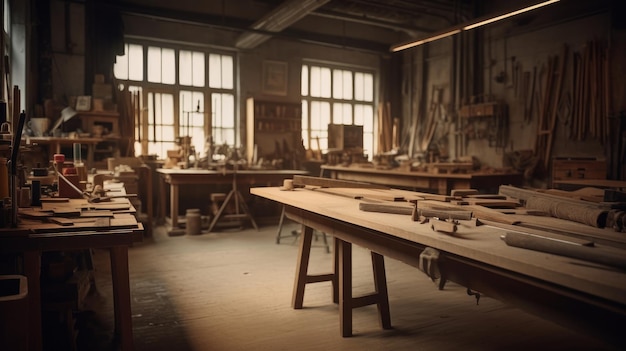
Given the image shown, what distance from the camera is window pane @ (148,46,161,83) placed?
8.48 metres

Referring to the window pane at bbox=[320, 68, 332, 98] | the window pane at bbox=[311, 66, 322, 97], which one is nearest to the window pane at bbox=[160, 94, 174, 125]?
the window pane at bbox=[311, 66, 322, 97]

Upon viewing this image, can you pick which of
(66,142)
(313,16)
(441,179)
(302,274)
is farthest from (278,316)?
(313,16)

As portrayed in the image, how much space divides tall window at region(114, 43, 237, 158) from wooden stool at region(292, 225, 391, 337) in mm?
4897

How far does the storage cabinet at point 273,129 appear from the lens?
905cm

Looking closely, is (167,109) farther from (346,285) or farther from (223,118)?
(346,285)

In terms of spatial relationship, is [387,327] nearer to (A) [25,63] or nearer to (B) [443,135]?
(A) [25,63]

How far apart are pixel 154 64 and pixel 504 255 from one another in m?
8.23

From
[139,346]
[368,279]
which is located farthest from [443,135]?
[139,346]

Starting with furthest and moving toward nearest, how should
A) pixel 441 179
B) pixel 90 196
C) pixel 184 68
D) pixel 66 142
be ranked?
1. pixel 184 68
2. pixel 66 142
3. pixel 441 179
4. pixel 90 196

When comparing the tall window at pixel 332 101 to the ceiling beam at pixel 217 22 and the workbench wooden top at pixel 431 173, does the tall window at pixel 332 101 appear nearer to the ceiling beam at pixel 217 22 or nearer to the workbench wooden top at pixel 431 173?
the ceiling beam at pixel 217 22

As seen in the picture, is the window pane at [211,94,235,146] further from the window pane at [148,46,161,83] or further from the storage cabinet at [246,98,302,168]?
the window pane at [148,46,161,83]

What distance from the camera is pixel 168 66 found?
28.5ft

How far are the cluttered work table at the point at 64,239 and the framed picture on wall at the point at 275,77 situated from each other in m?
7.15

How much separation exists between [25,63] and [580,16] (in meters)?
8.20
